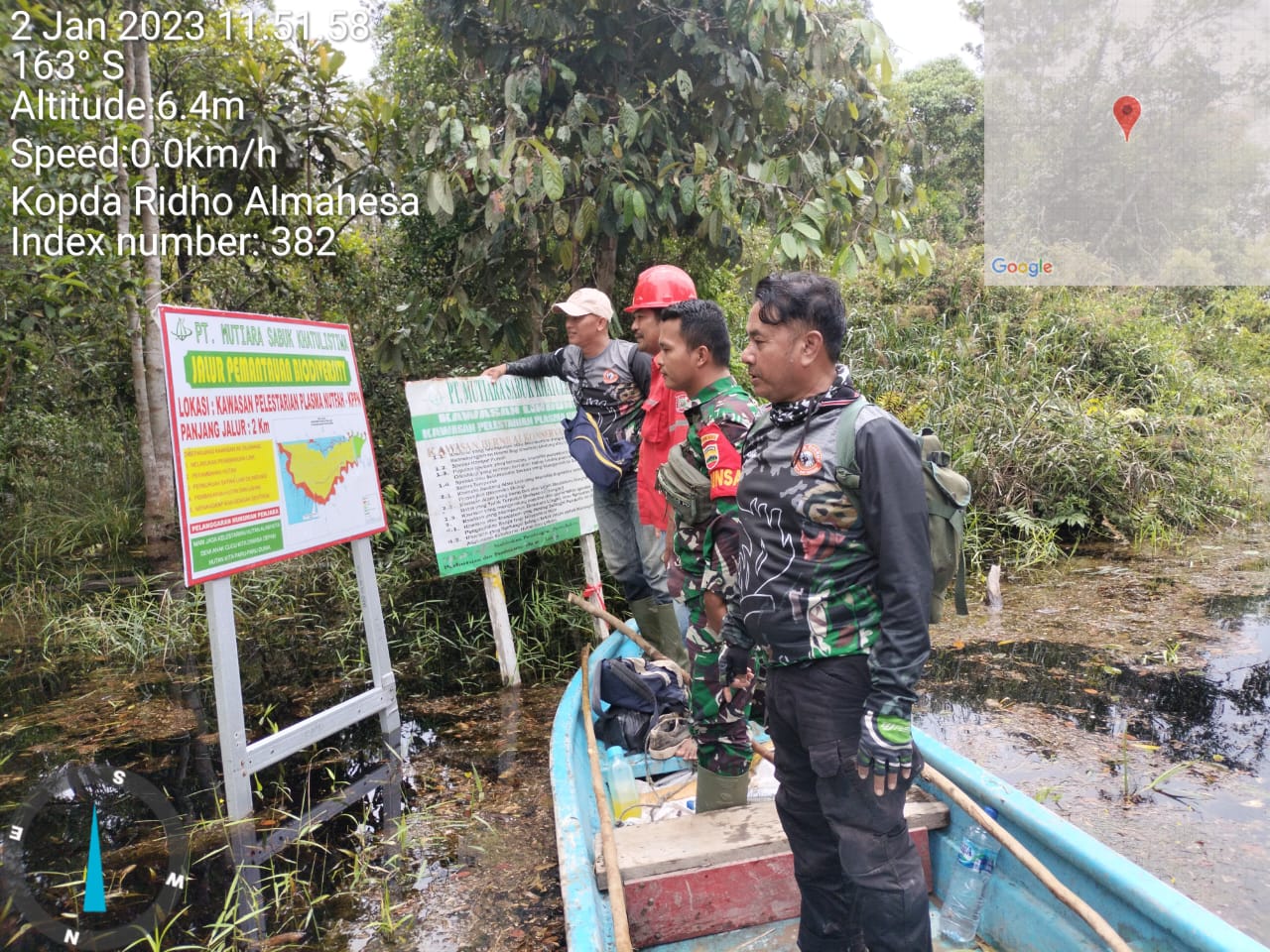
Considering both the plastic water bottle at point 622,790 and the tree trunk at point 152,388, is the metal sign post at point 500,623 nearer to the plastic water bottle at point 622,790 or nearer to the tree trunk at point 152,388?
the plastic water bottle at point 622,790

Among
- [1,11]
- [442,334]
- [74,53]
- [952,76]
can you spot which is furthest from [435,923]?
[952,76]

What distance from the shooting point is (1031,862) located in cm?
205

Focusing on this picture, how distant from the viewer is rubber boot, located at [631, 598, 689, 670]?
4.30 m

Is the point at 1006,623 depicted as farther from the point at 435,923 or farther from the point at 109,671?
the point at 109,671

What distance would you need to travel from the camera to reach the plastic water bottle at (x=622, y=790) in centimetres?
309

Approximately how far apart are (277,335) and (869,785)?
2981mm

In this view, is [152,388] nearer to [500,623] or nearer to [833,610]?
[500,623]

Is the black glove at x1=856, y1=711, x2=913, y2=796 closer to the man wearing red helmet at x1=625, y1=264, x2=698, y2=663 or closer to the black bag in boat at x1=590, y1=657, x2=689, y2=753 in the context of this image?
the man wearing red helmet at x1=625, y1=264, x2=698, y2=663

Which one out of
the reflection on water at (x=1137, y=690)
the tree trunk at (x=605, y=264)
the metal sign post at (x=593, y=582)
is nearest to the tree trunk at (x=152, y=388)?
the tree trunk at (x=605, y=264)

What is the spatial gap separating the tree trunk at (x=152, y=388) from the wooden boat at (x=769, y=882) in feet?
16.8

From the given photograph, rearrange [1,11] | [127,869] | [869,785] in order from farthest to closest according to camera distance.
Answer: [1,11], [127,869], [869,785]

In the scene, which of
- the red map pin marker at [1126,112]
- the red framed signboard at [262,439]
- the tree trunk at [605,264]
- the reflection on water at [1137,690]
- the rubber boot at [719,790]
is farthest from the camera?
the red map pin marker at [1126,112]

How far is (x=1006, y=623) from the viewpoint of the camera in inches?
234

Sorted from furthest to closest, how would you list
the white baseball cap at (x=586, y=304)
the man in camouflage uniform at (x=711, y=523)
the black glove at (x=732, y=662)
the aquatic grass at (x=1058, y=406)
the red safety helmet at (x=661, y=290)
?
the aquatic grass at (x=1058, y=406), the white baseball cap at (x=586, y=304), the red safety helmet at (x=661, y=290), the man in camouflage uniform at (x=711, y=523), the black glove at (x=732, y=662)
